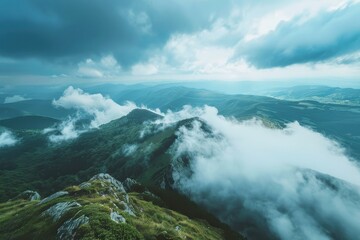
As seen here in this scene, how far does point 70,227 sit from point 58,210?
18222 mm

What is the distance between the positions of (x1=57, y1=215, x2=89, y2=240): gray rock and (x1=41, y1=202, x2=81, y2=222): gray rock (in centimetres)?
866

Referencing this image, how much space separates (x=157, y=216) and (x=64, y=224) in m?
79.3

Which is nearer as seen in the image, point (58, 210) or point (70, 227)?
point (70, 227)

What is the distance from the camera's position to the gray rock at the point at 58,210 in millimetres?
67750

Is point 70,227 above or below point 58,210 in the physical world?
above

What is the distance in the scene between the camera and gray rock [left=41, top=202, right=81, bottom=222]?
6775 centimetres

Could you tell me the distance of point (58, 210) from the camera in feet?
236

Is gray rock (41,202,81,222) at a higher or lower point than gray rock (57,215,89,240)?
lower

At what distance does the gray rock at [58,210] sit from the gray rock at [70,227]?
8665 mm

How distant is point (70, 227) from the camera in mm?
56500

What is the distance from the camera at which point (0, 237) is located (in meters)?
67.2

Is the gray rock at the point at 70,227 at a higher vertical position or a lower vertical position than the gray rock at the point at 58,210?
higher

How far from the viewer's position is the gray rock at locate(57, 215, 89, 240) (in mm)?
53856

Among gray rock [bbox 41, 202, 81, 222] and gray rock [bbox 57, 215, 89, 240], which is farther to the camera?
gray rock [bbox 41, 202, 81, 222]
